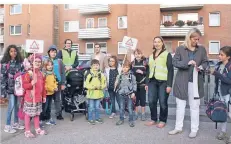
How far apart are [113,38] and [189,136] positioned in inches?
927

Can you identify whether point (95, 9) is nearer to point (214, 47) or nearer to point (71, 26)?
point (71, 26)

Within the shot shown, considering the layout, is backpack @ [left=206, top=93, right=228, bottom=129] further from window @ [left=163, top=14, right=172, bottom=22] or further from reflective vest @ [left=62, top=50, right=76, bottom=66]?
window @ [left=163, top=14, right=172, bottom=22]

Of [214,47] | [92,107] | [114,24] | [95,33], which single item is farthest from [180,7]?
[92,107]

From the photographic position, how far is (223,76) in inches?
193

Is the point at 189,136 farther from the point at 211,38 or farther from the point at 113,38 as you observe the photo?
the point at 113,38

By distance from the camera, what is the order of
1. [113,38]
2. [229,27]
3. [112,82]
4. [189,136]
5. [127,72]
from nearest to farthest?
[189,136]
[127,72]
[112,82]
[229,27]
[113,38]

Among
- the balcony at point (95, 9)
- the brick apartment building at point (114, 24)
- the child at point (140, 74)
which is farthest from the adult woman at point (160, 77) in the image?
the balcony at point (95, 9)

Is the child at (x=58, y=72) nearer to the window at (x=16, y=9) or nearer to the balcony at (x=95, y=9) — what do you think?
the balcony at (x=95, y=9)

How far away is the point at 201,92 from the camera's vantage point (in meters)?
5.19

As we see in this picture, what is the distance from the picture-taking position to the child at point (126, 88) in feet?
20.1

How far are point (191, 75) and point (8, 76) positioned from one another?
12.0ft

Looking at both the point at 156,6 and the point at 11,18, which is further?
the point at 11,18

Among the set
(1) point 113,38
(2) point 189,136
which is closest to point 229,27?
(1) point 113,38

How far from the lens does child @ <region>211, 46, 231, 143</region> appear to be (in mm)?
4914
